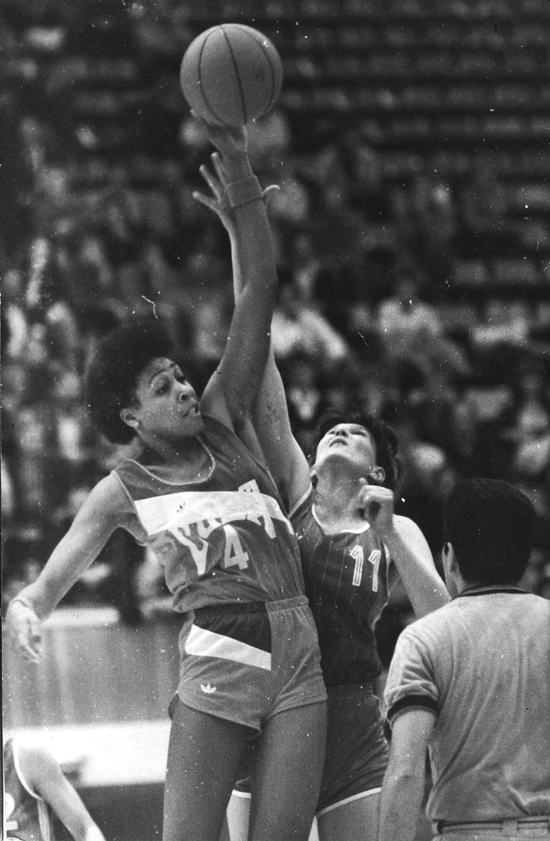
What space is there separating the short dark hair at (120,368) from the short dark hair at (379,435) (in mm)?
422

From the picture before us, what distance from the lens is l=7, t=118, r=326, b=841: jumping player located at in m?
2.43

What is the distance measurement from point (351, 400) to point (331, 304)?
0.80ft

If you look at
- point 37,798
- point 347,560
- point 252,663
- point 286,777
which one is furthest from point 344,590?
point 37,798

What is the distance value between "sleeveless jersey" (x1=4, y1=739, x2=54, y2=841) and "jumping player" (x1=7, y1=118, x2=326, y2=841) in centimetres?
33

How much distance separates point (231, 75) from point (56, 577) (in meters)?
1.29

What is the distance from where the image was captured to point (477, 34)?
279cm

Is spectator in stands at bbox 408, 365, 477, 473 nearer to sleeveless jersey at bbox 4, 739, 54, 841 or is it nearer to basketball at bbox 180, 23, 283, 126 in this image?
basketball at bbox 180, 23, 283, 126

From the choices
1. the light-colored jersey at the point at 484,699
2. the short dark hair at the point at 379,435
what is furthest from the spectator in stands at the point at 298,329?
the light-colored jersey at the point at 484,699

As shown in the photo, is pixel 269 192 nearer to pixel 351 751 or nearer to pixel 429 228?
pixel 429 228

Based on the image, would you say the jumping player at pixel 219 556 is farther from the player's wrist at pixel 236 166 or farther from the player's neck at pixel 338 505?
the player's neck at pixel 338 505

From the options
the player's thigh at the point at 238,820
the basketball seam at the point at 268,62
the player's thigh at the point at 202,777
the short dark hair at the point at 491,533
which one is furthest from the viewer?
the basketball seam at the point at 268,62

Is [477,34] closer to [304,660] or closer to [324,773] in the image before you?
[304,660]

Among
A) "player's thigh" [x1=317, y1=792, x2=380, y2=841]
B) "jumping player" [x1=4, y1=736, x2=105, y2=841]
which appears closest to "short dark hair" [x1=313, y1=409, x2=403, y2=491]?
"player's thigh" [x1=317, y1=792, x2=380, y2=841]

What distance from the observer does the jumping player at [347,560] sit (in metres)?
2.53
